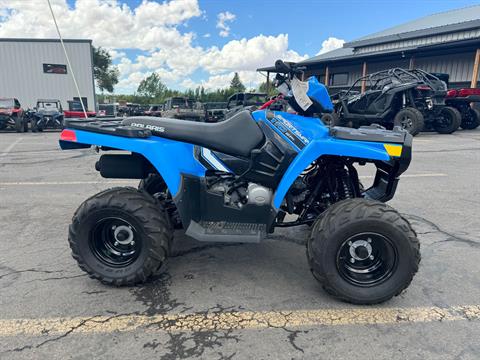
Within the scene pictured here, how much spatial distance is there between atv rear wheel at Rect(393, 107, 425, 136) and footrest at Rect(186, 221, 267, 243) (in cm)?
1013

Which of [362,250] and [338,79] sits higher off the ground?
[338,79]

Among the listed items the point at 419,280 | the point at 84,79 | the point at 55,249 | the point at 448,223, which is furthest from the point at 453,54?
the point at 84,79

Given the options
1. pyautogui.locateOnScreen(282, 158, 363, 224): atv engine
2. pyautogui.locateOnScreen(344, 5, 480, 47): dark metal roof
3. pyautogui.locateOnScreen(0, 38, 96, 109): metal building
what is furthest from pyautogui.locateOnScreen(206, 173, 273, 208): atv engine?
pyautogui.locateOnScreen(0, 38, 96, 109): metal building

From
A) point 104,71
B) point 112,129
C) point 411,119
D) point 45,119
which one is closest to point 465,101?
point 411,119

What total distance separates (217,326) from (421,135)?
45.2 ft

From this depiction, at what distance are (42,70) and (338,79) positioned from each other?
22907mm

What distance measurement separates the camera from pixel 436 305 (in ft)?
9.20

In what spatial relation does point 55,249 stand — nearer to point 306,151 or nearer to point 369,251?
point 306,151

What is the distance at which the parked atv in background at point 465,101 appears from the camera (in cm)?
1341

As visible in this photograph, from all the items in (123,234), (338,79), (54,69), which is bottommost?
(123,234)

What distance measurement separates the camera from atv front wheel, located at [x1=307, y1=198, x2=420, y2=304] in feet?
8.90

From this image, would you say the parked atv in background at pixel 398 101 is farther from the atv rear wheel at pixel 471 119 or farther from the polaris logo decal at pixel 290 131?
the polaris logo decal at pixel 290 131

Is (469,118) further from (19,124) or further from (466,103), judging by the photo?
(19,124)

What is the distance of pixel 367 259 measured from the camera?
2879 millimetres
